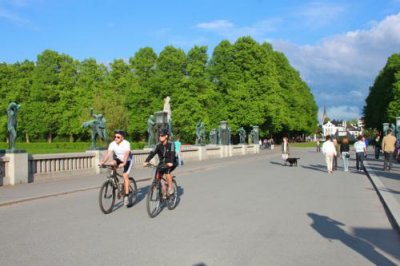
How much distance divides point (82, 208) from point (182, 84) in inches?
1960

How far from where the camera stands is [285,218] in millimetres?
10039

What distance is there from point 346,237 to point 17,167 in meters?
11.8

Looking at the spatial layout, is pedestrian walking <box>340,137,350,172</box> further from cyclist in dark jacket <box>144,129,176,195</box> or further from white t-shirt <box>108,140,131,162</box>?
white t-shirt <box>108,140,131,162</box>

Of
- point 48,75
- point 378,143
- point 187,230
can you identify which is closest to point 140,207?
point 187,230

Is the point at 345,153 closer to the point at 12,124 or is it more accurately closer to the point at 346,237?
the point at 12,124

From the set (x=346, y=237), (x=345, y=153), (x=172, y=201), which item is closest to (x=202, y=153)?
(x=345, y=153)

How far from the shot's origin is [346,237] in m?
8.17

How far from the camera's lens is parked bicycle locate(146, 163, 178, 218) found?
33.2 ft

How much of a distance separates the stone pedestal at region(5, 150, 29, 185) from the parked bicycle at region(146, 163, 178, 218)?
7300 millimetres

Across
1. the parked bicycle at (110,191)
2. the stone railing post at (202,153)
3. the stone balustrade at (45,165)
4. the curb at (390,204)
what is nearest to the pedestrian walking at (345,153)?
the curb at (390,204)

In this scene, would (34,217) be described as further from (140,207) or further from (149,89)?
(149,89)

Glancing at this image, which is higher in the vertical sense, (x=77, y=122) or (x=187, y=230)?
(x=77, y=122)

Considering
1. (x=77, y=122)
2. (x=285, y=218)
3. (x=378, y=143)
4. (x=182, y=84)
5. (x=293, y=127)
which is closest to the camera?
(x=285, y=218)

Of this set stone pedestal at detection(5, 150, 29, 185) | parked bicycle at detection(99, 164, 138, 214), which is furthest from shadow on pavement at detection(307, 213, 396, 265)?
stone pedestal at detection(5, 150, 29, 185)
